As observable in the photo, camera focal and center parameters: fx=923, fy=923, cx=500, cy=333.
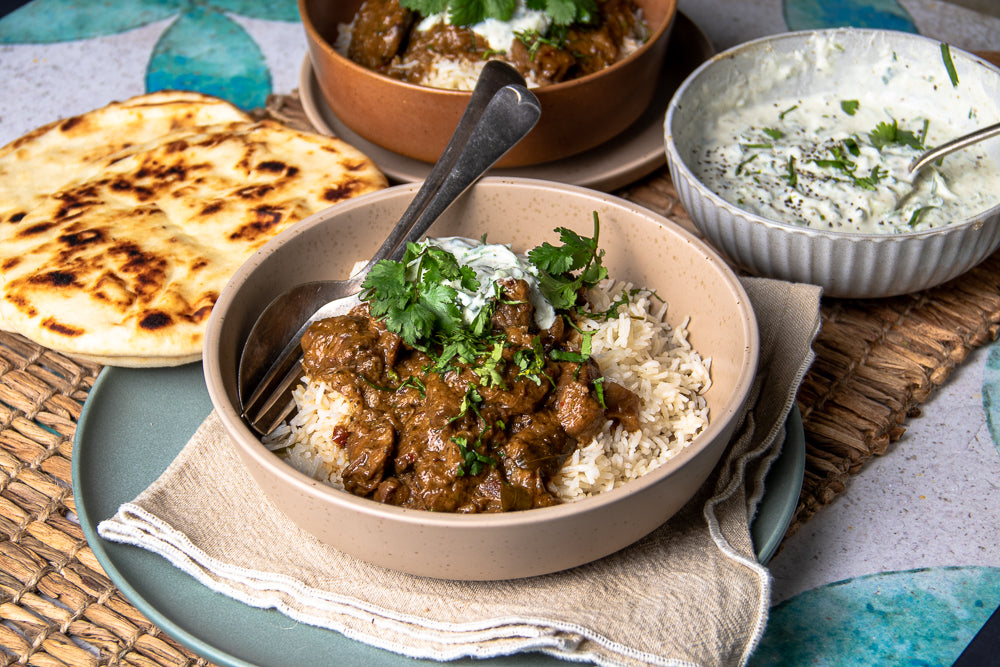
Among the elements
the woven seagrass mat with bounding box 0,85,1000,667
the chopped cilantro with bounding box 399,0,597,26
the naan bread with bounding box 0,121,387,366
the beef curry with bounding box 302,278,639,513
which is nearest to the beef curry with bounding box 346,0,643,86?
the chopped cilantro with bounding box 399,0,597,26

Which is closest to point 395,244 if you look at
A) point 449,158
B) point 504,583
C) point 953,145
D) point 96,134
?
point 449,158

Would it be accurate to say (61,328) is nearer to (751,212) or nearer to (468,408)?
(468,408)

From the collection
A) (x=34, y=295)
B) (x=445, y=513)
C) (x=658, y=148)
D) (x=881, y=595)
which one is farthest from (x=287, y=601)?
(x=658, y=148)

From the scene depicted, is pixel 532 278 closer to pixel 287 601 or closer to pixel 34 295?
pixel 287 601

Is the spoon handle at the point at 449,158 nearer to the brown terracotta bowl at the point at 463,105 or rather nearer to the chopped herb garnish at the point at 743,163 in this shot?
the brown terracotta bowl at the point at 463,105

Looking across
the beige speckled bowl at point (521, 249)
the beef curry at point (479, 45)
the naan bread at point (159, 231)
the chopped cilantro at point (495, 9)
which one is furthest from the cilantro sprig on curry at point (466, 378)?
the chopped cilantro at point (495, 9)

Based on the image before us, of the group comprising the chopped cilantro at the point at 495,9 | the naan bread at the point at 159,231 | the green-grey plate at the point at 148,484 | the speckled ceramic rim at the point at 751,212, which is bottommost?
the green-grey plate at the point at 148,484
